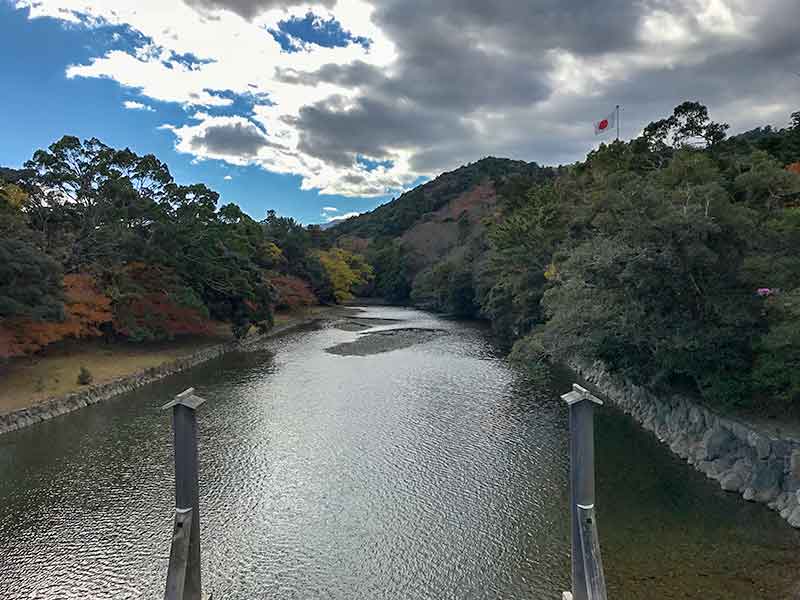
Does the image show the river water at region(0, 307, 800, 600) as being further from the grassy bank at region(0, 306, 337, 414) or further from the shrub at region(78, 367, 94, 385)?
the grassy bank at region(0, 306, 337, 414)

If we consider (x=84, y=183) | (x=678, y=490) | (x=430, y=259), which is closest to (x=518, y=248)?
(x=678, y=490)

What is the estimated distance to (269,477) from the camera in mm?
10250

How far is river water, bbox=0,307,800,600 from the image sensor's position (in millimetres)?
6730

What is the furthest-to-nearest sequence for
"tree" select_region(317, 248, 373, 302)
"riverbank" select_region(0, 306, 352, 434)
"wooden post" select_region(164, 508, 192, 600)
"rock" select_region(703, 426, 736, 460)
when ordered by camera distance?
"tree" select_region(317, 248, 373, 302) < "riverbank" select_region(0, 306, 352, 434) < "rock" select_region(703, 426, 736, 460) < "wooden post" select_region(164, 508, 192, 600)

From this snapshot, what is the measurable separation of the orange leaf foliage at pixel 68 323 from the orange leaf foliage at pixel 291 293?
59.4 ft

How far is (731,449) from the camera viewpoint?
9680 mm

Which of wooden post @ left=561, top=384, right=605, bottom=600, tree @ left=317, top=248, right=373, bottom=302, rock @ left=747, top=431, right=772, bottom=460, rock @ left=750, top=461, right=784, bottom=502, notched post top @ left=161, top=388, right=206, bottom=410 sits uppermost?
tree @ left=317, top=248, right=373, bottom=302

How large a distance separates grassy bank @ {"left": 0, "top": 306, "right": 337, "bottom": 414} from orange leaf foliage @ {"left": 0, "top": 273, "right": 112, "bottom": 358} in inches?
22.4

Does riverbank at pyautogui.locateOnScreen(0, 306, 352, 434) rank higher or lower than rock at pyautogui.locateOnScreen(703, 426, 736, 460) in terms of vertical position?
higher

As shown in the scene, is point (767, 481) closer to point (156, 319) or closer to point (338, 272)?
point (156, 319)

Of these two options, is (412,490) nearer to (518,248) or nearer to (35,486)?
(35,486)

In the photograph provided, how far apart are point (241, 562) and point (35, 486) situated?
5.46m

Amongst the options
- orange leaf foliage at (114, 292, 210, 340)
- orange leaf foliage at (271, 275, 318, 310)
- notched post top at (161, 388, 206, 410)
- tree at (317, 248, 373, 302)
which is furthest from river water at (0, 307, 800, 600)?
tree at (317, 248, 373, 302)

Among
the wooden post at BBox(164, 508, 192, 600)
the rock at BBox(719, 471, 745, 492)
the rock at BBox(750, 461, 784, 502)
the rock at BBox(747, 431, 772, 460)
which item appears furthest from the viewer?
the rock at BBox(719, 471, 745, 492)
